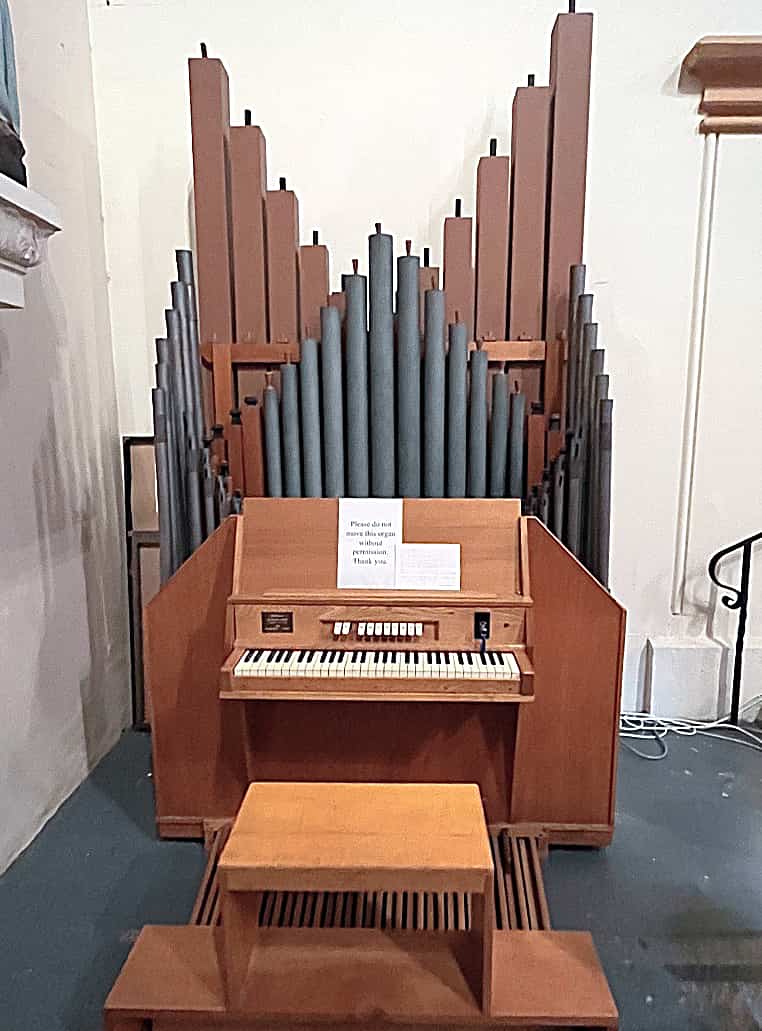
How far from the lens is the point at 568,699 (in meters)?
2.01

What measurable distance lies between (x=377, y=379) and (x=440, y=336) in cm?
21

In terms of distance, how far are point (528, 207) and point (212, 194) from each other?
0.92 m

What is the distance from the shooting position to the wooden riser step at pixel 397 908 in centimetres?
171

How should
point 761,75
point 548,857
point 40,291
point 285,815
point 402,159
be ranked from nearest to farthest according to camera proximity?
1. point 285,815
2. point 548,857
3. point 40,291
4. point 761,75
5. point 402,159

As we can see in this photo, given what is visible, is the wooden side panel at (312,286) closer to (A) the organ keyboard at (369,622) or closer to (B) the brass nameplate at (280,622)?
(A) the organ keyboard at (369,622)

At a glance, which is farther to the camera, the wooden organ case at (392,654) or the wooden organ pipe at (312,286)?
the wooden organ pipe at (312,286)

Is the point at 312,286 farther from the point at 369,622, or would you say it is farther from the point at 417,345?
the point at 369,622

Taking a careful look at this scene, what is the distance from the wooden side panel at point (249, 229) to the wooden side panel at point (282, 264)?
0.03 metres

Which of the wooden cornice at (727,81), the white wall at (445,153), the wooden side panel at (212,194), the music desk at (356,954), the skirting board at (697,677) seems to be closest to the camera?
the music desk at (356,954)

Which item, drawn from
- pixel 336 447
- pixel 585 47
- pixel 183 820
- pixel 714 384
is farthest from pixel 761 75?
pixel 183 820

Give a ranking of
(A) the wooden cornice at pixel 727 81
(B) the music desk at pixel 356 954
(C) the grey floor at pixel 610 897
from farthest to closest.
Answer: (A) the wooden cornice at pixel 727 81, (C) the grey floor at pixel 610 897, (B) the music desk at pixel 356 954

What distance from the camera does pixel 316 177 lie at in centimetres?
263

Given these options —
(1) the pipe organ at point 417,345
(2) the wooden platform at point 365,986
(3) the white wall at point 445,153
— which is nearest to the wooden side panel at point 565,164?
(1) the pipe organ at point 417,345

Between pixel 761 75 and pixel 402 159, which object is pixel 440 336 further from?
pixel 761 75
